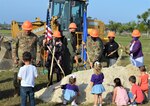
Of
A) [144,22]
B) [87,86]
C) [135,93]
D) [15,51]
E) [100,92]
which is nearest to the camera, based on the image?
[100,92]

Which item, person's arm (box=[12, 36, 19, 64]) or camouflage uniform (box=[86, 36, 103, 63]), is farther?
camouflage uniform (box=[86, 36, 103, 63])

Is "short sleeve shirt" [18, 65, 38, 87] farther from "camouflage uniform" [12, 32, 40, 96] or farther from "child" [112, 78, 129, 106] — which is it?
"child" [112, 78, 129, 106]

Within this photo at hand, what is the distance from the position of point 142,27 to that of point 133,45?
76.2 metres

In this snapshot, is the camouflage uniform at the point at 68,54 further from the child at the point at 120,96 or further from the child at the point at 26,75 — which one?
the child at the point at 26,75

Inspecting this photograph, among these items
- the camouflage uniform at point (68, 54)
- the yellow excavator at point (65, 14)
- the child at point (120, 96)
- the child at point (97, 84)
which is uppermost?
the yellow excavator at point (65, 14)

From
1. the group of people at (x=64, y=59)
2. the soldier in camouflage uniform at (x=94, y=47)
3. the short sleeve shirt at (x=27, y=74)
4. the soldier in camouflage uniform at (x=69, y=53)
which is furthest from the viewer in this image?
the soldier in camouflage uniform at (x=69, y=53)

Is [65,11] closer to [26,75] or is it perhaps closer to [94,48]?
[94,48]

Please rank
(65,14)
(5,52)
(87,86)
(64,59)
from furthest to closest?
1. (65,14)
2. (64,59)
3. (5,52)
4. (87,86)

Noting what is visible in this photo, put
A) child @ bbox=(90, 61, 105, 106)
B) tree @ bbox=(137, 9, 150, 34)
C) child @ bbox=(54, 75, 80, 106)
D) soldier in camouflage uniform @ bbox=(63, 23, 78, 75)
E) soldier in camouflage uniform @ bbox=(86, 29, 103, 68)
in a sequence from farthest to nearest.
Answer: tree @ bbox=(137, 9, 150, 34)
soldier in camouflage uniform @ bbox=(63, 23, 78, 75)
soldier in camouflage uniform @ bbox=(86, 29, 103, 68)
child @ bbox=(54, 75, 80, 106)
child @ bbox=(90, 61, 105, 106)

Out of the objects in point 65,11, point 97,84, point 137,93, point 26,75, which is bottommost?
point 137,93

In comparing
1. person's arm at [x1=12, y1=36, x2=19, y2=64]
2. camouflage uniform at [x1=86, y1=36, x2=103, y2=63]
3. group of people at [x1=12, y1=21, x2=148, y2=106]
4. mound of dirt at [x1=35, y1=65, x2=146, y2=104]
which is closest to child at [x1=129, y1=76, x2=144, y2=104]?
group of people at [x1=12, y1=21, x2=148, y2=106]

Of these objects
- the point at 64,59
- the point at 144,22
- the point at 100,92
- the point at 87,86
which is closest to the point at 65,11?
the point at 64,59

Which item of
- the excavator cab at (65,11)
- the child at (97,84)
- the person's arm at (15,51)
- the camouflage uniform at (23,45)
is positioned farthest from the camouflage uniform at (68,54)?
the excavator cab at (65,11)

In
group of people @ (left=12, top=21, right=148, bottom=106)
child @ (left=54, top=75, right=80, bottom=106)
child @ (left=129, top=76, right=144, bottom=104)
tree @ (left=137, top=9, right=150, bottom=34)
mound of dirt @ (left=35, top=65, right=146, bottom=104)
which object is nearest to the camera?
group of people @ (left=12, top=21, right=148, bottom=106)
